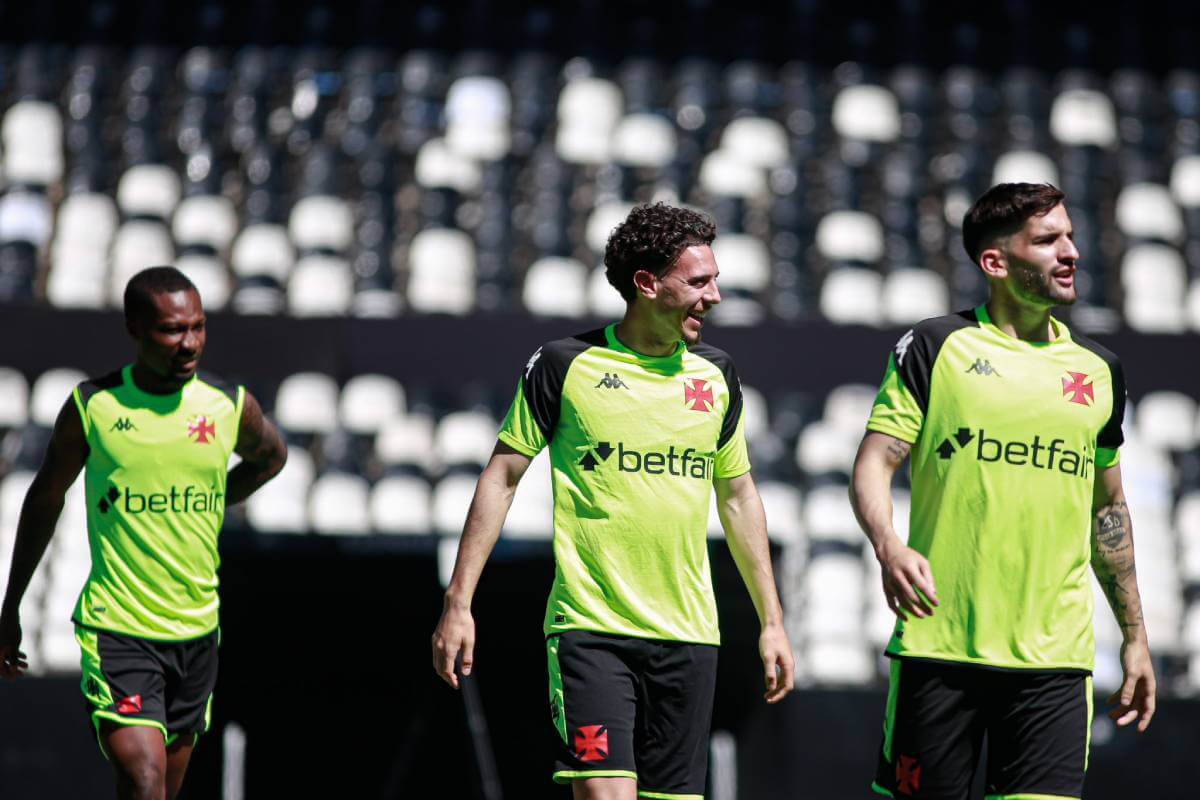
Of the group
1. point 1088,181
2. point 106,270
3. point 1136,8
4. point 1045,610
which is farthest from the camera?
point 1136,8

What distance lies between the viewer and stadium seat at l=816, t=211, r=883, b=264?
11328 millimetres

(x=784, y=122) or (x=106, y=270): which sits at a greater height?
(x=784, y=122)

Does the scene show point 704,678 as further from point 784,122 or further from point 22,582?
point 784,122

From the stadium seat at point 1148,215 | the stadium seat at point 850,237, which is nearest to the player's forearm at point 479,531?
the stadium seat at point 850,237

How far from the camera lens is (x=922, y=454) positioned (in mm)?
4004

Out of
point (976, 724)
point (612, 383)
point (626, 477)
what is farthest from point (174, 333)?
point (976, 724)

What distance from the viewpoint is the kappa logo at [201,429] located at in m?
4.92

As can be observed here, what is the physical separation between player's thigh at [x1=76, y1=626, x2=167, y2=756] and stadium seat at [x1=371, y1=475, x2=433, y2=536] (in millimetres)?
4680

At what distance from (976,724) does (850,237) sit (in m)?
7.80

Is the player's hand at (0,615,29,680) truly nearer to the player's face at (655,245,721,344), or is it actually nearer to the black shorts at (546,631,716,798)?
the black shorts at (546,631,716,798)

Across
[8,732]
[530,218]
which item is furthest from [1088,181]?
[8,732]

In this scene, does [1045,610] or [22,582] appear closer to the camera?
[1045,610]

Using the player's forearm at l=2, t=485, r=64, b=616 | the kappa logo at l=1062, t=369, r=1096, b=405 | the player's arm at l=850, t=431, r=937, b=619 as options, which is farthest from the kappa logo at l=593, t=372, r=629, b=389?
the player's forearm at l=2, t=485, r=64, b=616

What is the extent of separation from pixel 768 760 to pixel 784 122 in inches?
264
